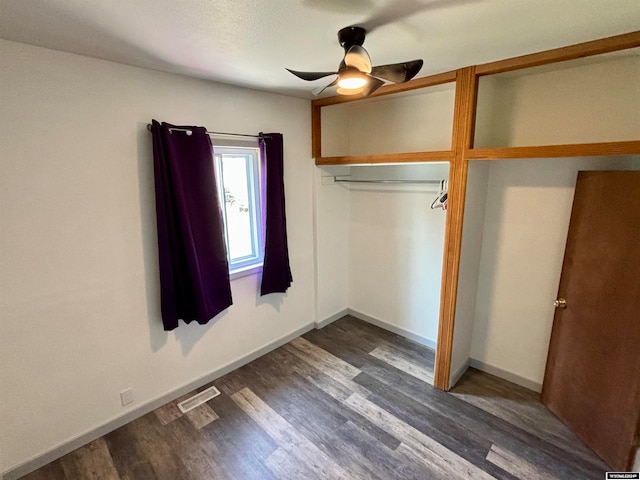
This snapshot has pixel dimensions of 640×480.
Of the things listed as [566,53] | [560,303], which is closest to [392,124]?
[566,53]

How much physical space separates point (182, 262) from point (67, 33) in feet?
4.66

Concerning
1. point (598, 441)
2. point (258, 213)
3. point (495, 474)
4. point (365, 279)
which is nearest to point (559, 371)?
point (598, 441)

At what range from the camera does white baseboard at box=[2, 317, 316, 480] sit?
191cm

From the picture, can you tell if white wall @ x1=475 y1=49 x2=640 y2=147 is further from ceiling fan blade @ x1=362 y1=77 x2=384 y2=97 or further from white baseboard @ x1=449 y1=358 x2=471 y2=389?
white baseboard @ x1=449 y1=358 x2=471 y2=389

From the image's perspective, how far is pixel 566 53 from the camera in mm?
1777

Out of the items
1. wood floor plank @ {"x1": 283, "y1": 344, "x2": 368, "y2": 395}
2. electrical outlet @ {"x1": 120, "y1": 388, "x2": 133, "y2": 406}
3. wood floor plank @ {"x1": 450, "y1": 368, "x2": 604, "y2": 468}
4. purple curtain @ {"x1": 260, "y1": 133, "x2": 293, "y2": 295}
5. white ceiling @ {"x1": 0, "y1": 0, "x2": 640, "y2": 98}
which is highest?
white ceiling @ {"x1": 0, "y1": 0, "x2": 640, "y2": 98}

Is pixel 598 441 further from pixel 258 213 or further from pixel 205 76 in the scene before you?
pixel 205 76

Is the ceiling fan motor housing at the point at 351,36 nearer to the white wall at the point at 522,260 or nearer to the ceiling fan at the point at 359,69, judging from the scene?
the ceiling fan at the point at 359,69

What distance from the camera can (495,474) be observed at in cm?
188

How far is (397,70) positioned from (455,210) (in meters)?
1.15

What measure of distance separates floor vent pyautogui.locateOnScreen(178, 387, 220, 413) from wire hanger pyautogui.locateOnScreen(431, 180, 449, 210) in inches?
97.7

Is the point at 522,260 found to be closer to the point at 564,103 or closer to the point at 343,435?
the point at 564,103

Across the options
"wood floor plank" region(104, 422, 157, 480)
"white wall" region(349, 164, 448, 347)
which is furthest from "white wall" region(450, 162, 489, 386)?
"wood floor plank" region(104, 422, 157, 480)

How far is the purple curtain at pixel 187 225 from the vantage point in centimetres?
213
